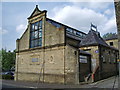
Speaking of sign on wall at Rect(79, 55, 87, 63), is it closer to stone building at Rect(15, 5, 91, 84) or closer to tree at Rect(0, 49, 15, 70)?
stone building at Rect(15, 5, 91, 84)

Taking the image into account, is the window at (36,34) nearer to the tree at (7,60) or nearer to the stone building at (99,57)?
the stone building at (99,57)

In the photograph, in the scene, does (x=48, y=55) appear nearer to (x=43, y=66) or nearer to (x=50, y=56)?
(x=50, y=56)

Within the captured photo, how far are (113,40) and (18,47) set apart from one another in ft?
95.0

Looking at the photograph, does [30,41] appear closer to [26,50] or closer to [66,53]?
[26,50]

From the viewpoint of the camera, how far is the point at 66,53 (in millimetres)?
18094

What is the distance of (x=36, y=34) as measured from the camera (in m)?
24.1

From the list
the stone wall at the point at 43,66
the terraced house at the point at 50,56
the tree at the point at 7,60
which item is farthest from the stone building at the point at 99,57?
the tree at the point at 7,60

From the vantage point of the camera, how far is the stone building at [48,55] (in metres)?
17.6

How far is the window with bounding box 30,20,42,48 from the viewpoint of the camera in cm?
2333

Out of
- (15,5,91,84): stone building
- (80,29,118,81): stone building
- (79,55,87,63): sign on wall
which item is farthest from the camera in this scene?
(80,29,118,81): stone building

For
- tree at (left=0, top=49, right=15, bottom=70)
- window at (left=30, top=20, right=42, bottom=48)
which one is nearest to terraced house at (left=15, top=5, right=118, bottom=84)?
window at (left=30, top=20, right=42, bottom=48)

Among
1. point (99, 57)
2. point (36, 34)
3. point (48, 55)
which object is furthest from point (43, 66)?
point (99, 57)

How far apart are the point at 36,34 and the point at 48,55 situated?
557 centimetres

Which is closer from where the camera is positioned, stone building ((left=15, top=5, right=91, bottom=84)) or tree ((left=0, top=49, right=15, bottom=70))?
stone building ((left=15, top=5, right=91, bottom=84))
